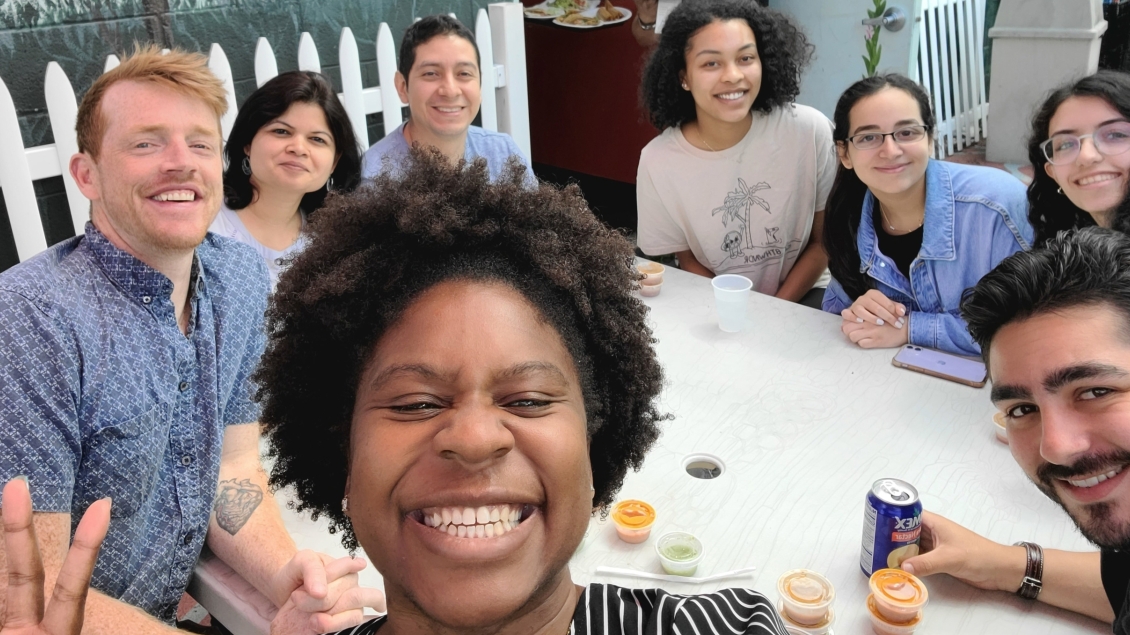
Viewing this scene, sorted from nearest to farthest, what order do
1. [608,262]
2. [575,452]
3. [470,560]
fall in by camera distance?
[470,560]
[575,452]
[608,262]

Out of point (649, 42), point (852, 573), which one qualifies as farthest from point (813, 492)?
point (649, 42)

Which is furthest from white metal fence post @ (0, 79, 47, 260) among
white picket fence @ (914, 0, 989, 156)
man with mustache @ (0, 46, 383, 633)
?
white picket fence @ (914, 0, 989, 156)

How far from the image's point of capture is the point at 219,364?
6.61 ft

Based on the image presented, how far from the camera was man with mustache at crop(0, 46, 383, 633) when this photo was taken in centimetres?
164

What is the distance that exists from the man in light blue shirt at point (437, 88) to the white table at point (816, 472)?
4.91 feet

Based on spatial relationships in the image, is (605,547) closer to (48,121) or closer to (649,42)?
(48,121)

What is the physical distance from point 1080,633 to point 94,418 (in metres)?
2.01

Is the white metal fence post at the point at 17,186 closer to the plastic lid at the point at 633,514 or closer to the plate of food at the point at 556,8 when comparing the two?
the plastic lid at the point at 633,514

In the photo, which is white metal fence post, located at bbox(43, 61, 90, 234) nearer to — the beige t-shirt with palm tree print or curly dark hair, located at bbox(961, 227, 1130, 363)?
the beige t-shirt with palm tree print

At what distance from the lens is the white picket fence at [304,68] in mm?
3471

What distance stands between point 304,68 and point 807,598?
383 centimetres

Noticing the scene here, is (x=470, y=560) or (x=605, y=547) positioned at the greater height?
(x=470, y=560)

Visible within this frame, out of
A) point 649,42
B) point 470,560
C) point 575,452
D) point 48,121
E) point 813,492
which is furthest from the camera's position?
point 649,42

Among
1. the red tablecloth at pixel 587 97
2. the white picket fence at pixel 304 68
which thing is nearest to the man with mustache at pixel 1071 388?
the white picket fence at pixel 304 68
